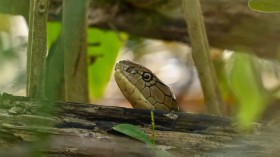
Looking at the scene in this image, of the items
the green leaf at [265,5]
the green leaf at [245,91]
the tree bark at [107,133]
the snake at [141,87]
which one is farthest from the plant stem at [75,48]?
the green leaf at [245,91]

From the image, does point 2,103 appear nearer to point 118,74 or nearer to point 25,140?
point 25,140

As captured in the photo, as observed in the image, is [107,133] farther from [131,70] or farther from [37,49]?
[131,70]

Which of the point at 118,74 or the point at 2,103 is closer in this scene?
the point at 2,103

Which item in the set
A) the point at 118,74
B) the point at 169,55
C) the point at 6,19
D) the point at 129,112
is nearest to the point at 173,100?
the point at 118,74

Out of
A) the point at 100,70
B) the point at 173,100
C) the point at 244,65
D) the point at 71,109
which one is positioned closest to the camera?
the point at 244,65

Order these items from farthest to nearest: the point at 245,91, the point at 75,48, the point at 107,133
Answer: the point at 75,48 → the point at 107,133 → the point at 245,91

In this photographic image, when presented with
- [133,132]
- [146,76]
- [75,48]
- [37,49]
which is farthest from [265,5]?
[146,76]

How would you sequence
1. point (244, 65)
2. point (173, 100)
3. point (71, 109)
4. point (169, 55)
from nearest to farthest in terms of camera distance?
point (244, 65)
point (71, 109)
point (173, 100)
point (169, 55)
